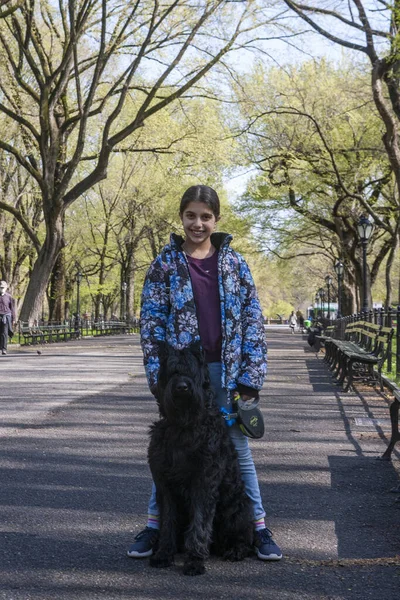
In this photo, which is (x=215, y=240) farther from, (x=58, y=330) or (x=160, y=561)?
(x=58, y=330)

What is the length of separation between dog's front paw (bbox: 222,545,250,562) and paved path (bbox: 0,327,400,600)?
1.8 inches

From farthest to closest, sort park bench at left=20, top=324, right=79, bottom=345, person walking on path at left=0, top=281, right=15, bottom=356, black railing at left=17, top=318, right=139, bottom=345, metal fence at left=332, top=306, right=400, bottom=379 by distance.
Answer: black railing at left=17, top=318, right=139, bottom=345 → park bench at left=20, top=324, right=79, bottom=345 → person walking on path at left=0, top=281, right=15, bottom=356 → metal fence at left=332, top=306, right=400, bottom=379

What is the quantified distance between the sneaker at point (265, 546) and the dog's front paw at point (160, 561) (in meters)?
0.49

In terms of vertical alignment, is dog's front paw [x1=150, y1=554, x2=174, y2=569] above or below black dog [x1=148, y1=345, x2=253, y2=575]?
below

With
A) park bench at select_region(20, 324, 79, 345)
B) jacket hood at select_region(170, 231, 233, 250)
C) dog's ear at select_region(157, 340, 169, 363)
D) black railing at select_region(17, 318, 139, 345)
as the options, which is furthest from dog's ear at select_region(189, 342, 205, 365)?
park bench at select_region(20, 324, 79, 345)

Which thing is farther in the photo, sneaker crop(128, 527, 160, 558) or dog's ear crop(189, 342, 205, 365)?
sneaker crop(128, 527, 160, 558)

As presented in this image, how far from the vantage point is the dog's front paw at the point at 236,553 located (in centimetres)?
439

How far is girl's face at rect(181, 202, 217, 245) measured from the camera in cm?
444

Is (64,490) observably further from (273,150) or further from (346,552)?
(273,150)

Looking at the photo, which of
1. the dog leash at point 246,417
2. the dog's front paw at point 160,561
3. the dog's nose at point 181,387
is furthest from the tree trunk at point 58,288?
the dog's nose at point 181,387

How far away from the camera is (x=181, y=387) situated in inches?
155

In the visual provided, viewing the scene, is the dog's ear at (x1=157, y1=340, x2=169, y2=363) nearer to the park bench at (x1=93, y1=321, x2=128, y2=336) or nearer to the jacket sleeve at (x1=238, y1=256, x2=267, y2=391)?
the jacket sleeve at (x1=238, y1=256, x2=267, y2=391)

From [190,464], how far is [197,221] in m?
1.23

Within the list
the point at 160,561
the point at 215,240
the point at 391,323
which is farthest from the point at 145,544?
the point at 391,323
